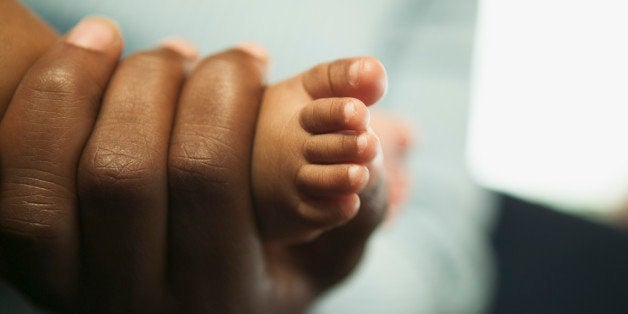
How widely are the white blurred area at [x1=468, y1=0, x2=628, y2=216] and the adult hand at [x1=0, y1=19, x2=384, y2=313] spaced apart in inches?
35.6

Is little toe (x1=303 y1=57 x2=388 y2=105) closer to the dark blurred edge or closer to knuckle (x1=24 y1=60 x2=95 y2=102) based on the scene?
knuckle (x1=24 y1=60 x2=95 y2=102)

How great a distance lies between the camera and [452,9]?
1.25 meters

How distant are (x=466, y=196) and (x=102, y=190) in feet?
3.48

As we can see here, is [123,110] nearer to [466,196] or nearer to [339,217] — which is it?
[339,217]

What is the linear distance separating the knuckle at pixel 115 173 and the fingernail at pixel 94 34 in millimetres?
87

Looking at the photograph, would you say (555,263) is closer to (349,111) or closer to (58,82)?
(349,111)

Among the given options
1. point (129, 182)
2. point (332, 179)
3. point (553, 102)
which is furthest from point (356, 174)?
point (553, 102)

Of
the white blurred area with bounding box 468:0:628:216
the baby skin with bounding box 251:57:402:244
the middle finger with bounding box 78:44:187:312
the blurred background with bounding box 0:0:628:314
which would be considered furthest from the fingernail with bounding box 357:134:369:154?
the white blurred area with bounding box 468:0:628:216

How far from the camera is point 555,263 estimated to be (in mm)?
1104

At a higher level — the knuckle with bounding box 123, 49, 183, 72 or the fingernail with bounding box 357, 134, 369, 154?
the knuckle with bounding box 123, 49, 183, 72

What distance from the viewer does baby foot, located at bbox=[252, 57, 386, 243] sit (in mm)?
291

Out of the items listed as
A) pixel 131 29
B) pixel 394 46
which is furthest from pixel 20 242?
pixel 394 46

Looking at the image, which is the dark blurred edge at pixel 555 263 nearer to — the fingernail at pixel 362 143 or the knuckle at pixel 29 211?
the fingernail at pixel 362 143

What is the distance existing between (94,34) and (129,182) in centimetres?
13
